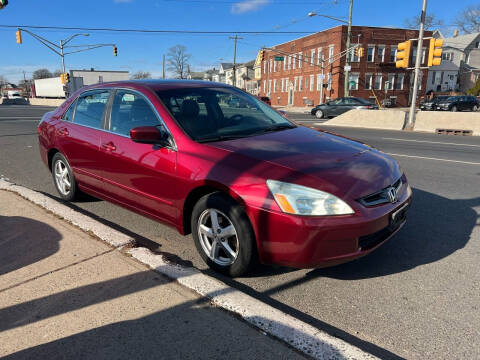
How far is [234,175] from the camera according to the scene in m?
2.81

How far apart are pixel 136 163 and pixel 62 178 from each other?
2.02 meters

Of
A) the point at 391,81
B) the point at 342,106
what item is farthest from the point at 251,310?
the point at 391,81

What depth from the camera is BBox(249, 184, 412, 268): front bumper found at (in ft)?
8.41

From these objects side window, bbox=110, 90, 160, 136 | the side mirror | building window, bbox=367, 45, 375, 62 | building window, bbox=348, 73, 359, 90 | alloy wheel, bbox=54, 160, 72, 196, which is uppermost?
building window, bbox=367, 45, 375, 62

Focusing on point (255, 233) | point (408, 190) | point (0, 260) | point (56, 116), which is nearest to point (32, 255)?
point (0, 260)

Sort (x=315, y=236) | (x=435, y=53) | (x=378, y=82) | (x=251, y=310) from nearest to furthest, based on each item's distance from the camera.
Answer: (x=251, y=310), (x=315, y=236), (x=435, y=53), (x=378, y=82)

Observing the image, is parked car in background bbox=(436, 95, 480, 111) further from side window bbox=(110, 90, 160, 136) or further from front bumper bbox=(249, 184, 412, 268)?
front bumper bbox=(249, 184, 412, 268)

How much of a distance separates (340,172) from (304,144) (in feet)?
2.15

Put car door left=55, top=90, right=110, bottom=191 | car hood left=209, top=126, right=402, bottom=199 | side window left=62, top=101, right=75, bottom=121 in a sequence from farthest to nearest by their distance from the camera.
Result: 1. side window left=62, top=101, right=75, bottom=121
2. car door left=55, top=90, right=110, bottom=191
3. car hood left=209, top=126, right=402, bottom=199

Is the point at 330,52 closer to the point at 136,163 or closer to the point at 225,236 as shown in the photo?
the point at 136,163

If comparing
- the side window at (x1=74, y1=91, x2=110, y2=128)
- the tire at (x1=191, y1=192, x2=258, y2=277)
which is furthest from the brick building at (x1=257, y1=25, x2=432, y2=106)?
the tire at (x1=191, y1=192, x2=258, y2=277)

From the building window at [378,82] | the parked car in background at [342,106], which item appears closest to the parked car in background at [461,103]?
the parked car in background at [342,106]

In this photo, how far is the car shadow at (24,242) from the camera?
3186 millimetres

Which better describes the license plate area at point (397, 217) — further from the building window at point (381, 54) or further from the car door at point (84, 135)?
the building window at point (381, 54)
